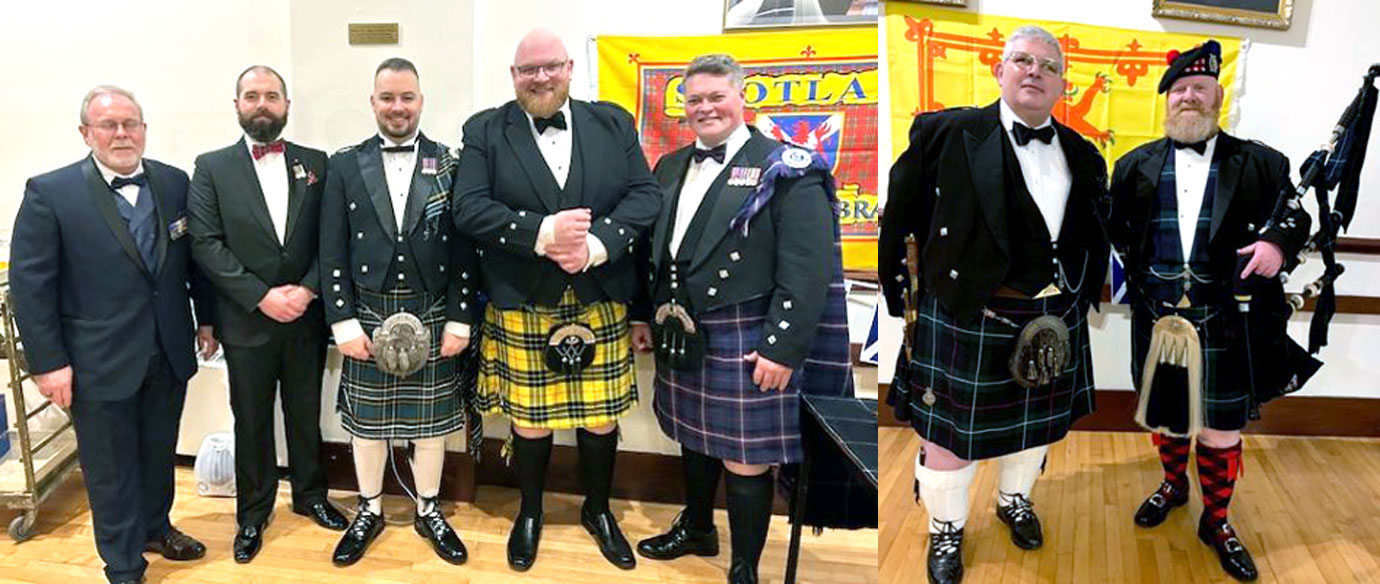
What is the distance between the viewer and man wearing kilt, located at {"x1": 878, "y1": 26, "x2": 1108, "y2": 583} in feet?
3.71

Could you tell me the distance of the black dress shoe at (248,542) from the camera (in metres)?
1.70

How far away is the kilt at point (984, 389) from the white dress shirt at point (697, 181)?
0.41 meters

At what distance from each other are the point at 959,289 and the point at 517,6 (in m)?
0.93

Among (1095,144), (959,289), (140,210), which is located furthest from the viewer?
(140,210)

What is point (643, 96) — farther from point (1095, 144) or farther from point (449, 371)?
point (1095, 144)

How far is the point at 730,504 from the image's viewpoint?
1665mm

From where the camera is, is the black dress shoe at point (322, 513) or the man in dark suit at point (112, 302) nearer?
the man in dark suit at point (112, 302)

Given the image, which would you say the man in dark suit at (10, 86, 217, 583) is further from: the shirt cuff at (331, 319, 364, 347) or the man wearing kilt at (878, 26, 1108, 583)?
the man wearing kilt at (878, 26, 1108, 583)

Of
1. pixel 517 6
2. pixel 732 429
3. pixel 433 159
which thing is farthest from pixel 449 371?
pixel 517 6

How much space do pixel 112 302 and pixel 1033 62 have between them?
1552 millimetres

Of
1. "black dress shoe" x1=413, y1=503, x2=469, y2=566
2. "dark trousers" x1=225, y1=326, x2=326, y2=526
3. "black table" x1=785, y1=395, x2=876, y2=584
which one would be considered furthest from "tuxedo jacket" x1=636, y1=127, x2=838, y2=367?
"dark trousers" x1=225, y1=326, x2=326, y2=526

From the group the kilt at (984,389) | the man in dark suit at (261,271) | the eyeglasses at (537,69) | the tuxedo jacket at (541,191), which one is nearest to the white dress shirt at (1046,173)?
the kilt at (984,389)

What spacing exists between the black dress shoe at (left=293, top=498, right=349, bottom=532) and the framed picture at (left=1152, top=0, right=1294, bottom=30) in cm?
173

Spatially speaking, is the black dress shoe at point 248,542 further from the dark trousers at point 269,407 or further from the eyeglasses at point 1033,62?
the eyeglasses at point 1033,62
